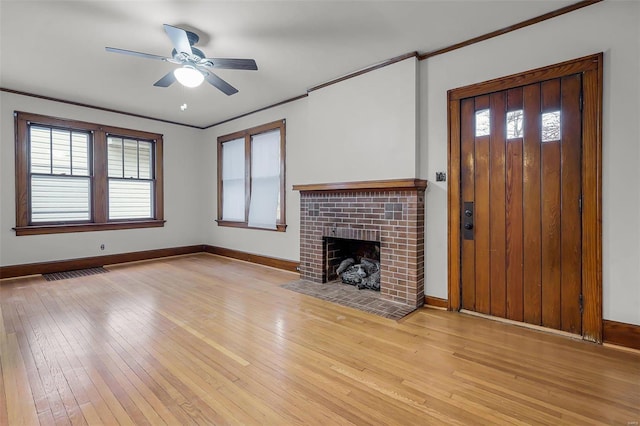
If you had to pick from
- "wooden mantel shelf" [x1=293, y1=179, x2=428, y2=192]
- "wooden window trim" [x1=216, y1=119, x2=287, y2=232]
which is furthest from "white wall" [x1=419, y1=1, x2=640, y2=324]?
"wooden window trim" [x1=216, y1=119, x2=287, y2=232]

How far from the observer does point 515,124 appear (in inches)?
116

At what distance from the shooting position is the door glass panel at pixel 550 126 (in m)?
2.71

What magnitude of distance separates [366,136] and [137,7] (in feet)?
8.47

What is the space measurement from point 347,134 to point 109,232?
4697mm

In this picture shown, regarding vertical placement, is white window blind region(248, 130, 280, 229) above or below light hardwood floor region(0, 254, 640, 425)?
above

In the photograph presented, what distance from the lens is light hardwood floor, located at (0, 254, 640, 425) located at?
1712mm

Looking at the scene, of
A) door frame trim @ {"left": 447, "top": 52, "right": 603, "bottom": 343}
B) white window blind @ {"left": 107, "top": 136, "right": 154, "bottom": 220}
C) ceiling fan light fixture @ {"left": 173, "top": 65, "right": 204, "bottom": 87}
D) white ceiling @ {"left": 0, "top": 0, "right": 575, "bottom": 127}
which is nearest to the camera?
door frame trim @ {"left": 447, "top": 52, "right": 603, "bottom": 343}

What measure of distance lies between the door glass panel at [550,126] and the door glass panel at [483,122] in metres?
0.46

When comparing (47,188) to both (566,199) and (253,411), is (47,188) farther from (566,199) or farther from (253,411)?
(566,199)

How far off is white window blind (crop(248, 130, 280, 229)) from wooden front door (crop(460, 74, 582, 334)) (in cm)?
313

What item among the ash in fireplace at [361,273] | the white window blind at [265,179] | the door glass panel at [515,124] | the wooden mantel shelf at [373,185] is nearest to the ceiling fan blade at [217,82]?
the wooden mantel shelf at [373,185]

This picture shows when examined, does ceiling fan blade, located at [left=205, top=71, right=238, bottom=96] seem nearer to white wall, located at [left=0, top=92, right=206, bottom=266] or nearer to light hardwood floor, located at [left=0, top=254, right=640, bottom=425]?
light hardwood floor, located at [left=0, top=254, right=640, bottom=425]

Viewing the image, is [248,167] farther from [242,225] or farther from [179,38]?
[179,38]

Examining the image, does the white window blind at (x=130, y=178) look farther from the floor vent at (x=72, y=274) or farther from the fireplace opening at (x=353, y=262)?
the fireplace opening at (x=353, y=262)
